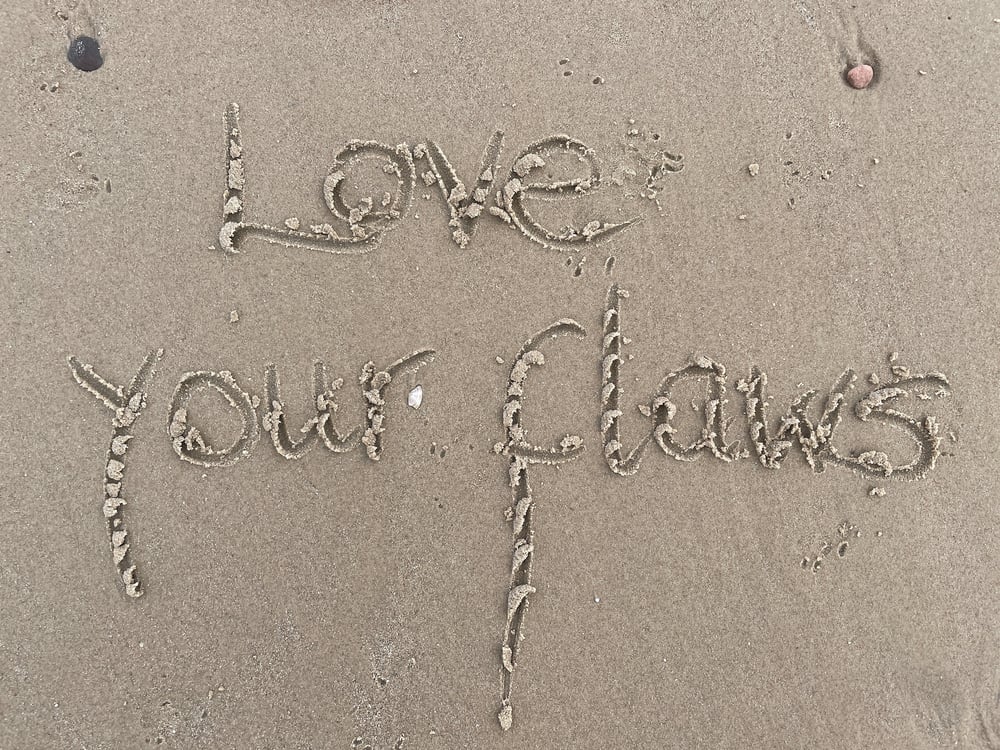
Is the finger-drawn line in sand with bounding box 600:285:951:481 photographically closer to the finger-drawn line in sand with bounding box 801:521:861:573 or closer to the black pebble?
the finger-drawn line in sand with bounding box 801:521:861:573

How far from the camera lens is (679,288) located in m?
2.26

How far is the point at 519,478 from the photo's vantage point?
2186mm

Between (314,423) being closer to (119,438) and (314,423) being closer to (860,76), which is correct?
(119,438)

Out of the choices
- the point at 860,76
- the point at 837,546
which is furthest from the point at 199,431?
the point at 860,76

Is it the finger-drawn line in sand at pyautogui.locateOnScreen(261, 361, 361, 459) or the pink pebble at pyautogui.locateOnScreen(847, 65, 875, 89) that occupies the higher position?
the pink pebble at pyautogui.locateOnScreen(847, 65, 875, 89)

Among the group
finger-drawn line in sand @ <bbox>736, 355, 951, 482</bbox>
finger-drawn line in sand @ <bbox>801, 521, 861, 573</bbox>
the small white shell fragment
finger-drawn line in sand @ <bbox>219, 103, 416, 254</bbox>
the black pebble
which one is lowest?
finger-drawn line in sand @ <bbox>801, 521, 861, 573</bbox>

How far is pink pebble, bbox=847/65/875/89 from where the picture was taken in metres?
2.29

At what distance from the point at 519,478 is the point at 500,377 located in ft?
1.27

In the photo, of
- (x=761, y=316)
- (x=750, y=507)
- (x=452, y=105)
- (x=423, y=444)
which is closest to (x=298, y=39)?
(x=452, y=105)

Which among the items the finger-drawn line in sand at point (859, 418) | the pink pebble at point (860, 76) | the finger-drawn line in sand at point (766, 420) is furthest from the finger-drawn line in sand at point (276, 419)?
the pink pebble at point (860, 76)

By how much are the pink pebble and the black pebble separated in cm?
293

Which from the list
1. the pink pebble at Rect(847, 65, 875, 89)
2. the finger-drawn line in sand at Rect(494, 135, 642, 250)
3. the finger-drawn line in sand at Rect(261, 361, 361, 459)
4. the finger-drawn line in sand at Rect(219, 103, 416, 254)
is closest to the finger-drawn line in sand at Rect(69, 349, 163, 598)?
the finger-drawn line in sand at Rect(261, 361, 361, 459)

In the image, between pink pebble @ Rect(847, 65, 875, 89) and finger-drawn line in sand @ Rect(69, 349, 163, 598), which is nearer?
finger-drawn line in sand @ Rect(69, 349, 163, 598)

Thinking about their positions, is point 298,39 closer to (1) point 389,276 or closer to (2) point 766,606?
(1) point 389,276
